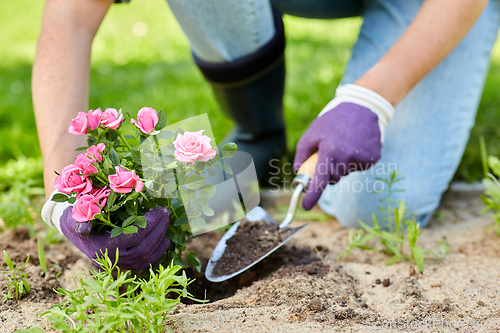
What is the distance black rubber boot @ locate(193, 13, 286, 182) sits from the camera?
184 centimetres

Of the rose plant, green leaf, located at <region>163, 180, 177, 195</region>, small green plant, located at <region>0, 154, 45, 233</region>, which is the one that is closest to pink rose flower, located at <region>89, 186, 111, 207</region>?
the rose plant

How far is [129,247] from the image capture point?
106 centimetres

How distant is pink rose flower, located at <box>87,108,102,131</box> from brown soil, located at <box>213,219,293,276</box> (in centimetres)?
55

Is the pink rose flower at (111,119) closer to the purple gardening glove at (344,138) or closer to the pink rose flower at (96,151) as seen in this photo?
the pink rose flower at (96,151)

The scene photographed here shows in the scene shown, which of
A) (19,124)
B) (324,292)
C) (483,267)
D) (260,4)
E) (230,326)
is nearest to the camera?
(230,326)

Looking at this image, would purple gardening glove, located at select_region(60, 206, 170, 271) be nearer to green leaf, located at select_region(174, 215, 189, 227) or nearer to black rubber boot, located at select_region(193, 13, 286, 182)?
green leaf, located at select_region(174, 215, 189, 227)

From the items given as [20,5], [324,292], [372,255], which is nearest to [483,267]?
[372,255]

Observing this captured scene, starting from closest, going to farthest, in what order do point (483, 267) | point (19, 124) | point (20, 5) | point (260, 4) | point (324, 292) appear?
point (324, 292) < point (483, 267) < point (260, 4) < point (19, 124) < point (20, 5)

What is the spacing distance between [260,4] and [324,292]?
1.17 metres

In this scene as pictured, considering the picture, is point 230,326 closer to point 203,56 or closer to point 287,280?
point 287,280

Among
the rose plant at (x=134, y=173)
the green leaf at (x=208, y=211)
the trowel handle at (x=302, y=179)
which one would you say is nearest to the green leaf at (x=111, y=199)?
the rose plant at (x=134, y=173)

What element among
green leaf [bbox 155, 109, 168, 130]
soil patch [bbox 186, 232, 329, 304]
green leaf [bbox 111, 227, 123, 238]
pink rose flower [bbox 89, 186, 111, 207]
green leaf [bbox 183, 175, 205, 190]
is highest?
green leaf [bbox 155, 109, 168, 130]

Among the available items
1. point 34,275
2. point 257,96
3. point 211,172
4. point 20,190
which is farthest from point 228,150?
point 20,190

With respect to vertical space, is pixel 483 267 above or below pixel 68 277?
below
